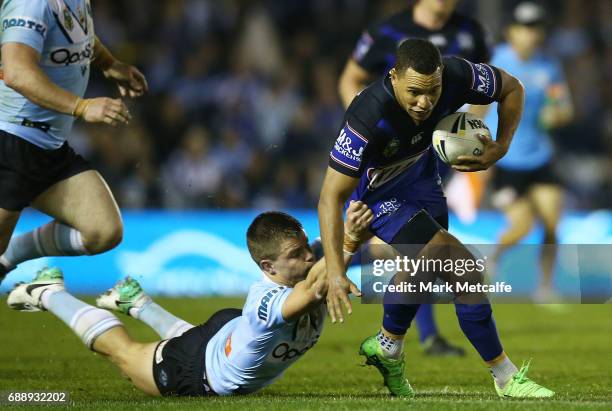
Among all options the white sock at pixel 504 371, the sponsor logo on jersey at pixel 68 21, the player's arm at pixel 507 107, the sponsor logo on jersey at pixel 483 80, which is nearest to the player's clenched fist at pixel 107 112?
the sponsor logo on jersey at pixel 68 21

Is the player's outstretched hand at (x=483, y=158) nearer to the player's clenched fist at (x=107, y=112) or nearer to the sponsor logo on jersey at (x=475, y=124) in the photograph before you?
the sponsor logo on jersey at (x=475, y=124)

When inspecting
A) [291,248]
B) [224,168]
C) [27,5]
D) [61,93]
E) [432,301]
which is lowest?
[224,168]

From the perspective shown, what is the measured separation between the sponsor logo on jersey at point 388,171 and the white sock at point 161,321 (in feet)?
4.75

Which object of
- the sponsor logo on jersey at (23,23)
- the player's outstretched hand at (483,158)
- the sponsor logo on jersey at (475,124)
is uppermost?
the sponsor logo on jersey at (23,23)

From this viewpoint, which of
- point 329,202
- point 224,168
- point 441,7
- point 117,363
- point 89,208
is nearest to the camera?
point 329,202

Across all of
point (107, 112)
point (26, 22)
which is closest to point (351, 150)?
point (107, 112)

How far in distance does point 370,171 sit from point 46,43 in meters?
2.20

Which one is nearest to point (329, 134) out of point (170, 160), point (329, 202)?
point (170, 160)

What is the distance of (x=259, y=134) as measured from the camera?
16.6 meters

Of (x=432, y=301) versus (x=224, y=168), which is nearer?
(x=432, y=301)

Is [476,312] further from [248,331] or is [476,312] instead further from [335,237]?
[248,331]

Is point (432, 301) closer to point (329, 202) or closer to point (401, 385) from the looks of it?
point (401, 385)

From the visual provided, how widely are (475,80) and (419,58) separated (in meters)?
0.63

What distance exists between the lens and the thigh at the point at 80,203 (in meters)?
7.41
